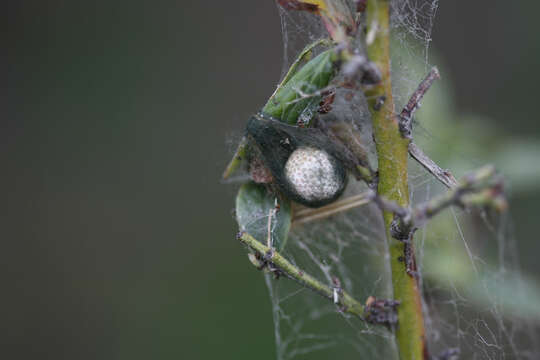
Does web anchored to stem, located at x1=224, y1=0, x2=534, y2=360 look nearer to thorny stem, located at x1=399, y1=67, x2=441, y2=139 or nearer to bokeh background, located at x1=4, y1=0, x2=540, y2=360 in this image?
thorny stem, located at x1=399, y1=67, x2=441, y2=139

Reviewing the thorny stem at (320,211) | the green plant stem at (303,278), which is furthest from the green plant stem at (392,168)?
the thorny stem at (320,211)

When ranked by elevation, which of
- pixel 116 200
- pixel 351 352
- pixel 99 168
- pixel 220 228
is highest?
pixel 99 168

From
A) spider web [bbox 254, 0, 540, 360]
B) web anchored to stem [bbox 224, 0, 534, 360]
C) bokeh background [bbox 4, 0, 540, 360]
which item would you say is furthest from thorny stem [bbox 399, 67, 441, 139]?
bokeh background [bbox 4, 0, 540, 360]

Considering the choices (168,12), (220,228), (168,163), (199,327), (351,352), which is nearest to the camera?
(351,352)

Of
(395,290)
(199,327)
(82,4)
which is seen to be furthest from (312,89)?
(82,4)

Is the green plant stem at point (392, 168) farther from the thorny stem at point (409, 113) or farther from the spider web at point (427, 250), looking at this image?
the spider web at point (427, 250)

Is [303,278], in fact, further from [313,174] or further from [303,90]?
[303,90]

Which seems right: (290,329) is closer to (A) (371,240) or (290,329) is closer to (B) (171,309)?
(B) (171,309)
